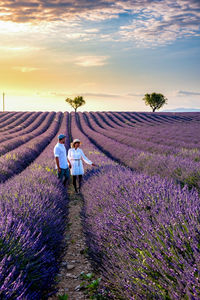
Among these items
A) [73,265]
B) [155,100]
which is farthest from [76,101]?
[73,265]

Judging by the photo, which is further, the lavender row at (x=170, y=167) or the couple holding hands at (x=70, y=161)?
the couple holding hands at (x=70, y=161)

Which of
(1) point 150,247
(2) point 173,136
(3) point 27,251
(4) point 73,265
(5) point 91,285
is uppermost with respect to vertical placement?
(2) point 173,136

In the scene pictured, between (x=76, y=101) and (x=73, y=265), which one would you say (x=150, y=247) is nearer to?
(x=73, y=265)

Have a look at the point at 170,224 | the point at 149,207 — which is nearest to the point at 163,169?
the point at 149,207

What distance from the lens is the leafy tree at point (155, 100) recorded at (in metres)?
51.3

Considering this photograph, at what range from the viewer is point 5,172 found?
23.3 feet

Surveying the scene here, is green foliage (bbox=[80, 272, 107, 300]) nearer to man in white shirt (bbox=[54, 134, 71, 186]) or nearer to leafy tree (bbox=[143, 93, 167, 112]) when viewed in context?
man in white shirt (bbox=[54, 134, 71, 186])

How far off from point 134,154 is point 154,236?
746cm

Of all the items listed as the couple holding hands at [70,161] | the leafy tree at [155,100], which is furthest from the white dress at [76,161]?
the leafy tree at [155,100]

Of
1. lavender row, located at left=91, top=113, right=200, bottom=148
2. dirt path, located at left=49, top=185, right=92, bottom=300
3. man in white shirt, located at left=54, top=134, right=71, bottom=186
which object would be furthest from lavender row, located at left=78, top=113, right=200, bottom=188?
lavender row, located at left=91, top=113, right=200, bottom=148

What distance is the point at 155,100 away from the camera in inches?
2021

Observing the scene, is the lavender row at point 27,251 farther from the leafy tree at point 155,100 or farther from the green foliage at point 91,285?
the leafy tree at point 155,100

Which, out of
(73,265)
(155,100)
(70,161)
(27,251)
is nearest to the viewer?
(27,251)

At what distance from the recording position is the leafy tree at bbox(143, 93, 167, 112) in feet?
168
